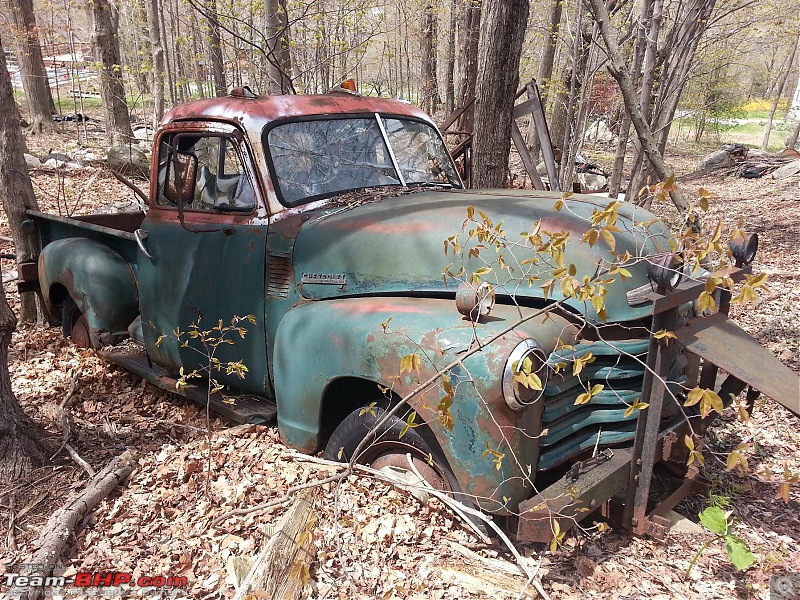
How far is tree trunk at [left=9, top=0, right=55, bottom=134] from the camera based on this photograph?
14180 mm

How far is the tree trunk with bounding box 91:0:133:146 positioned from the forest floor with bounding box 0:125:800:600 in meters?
10.7

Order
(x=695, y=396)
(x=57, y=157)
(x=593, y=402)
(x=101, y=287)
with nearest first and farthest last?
1. (x=695, y=396)
2. (x=593, y=402)
3. (x=101, y=287)
4. (x=57, y=157)

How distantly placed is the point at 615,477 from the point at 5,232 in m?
8.53

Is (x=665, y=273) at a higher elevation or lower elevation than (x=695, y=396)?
higher

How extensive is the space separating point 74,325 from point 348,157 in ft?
10.3

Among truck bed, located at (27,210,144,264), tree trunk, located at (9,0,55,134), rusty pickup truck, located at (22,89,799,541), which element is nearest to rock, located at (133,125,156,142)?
tree trunk, located at (9,0,55,134)

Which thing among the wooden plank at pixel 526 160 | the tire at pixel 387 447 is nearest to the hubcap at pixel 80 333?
the tire at pixel 387 447

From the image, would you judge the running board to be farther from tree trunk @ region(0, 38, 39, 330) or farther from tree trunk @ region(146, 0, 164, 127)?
tree trunk @ region(146, 0, 164, 127)

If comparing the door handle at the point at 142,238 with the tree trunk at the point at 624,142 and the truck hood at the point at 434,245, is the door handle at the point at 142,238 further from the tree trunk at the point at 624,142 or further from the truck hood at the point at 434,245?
the tree trunk at the point at 624,142

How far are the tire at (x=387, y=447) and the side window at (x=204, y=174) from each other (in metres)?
1.48

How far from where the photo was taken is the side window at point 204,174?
3.79 metres

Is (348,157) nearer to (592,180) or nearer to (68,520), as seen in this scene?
(68,520)

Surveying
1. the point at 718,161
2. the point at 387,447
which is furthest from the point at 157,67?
the point at 718,161

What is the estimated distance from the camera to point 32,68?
14.9 meters
